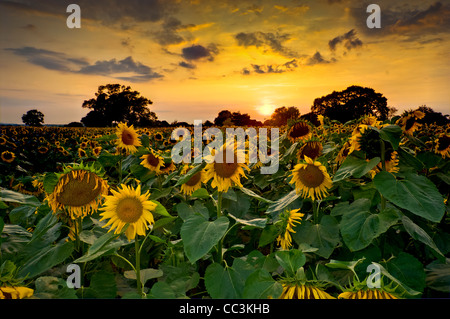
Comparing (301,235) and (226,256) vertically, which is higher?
(301,235)

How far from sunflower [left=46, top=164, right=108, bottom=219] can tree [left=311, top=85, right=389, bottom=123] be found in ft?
30.5

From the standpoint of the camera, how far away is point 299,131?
313 centimetres

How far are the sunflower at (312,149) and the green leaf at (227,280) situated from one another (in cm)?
126

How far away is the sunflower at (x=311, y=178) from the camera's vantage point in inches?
67.9

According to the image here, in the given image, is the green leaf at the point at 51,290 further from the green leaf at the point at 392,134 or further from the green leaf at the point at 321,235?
the green leaf at the point at 392,134

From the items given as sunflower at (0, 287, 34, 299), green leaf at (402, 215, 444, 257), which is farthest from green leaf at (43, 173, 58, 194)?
green leaf at (402, 215, 444, 257)

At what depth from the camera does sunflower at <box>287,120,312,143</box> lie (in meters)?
3.12

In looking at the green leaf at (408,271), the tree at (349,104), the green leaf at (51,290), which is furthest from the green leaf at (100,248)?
the tree at (349,104)
